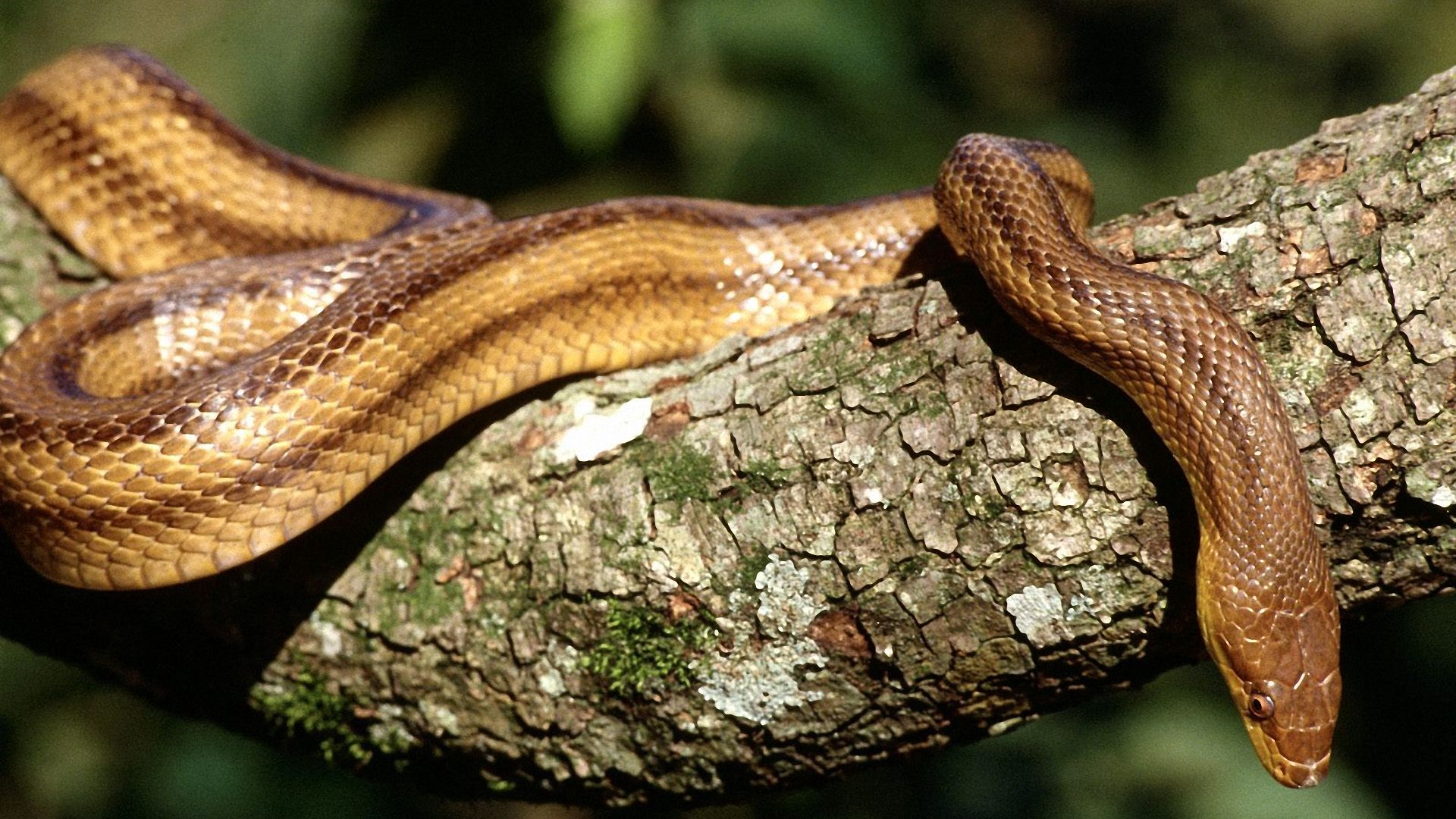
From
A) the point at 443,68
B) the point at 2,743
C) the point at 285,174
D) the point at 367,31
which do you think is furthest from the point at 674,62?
the point at 2,743

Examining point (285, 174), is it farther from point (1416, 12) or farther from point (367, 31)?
point (1416, 12)

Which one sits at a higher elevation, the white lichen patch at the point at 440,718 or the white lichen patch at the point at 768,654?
the white lichen patch at the point at 768,654

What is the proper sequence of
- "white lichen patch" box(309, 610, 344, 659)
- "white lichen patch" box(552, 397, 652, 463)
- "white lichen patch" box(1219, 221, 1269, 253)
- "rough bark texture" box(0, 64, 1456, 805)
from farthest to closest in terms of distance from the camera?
1. "white lichen patch" box(309, 610, 344, 659)
2. "white lichen patch" box(552, 397, 652, 463)
3. "white lichen patch" box(1219, 221, 1269, 253)
4. "rough bark texture" box(0, 64, 1456, 805)

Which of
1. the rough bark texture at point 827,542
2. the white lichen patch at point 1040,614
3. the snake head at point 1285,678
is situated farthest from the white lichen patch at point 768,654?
the snake head at point 1285,678

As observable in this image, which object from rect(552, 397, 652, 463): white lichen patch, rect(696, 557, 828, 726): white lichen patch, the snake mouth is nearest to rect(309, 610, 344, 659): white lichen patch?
rect(552, 397, 652, 463): white lichen patch

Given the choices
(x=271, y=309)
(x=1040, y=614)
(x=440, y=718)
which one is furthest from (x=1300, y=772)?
(x=271, y=309)

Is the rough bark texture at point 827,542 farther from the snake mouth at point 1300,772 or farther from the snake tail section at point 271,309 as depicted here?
the snake mouth at point 1300,772

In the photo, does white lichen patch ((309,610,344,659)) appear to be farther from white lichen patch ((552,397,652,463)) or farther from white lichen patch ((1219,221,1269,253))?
white lichen patch ((1219,221,1269,253))
